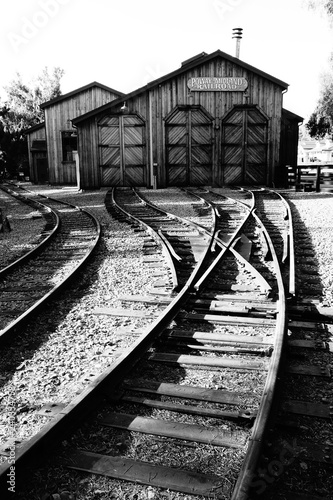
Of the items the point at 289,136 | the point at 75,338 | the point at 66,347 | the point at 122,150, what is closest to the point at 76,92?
the point at 122,150

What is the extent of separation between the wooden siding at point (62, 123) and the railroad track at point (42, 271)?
18.5m

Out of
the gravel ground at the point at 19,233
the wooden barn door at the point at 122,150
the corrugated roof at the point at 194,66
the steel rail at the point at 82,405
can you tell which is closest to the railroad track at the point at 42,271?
the gravel ground at the point at 19,233

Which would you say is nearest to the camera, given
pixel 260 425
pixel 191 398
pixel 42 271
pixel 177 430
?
pixel 260 425

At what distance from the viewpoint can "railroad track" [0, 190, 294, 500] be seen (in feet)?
8.99

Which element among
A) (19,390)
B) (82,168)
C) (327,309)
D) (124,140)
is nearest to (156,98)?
(124,140)

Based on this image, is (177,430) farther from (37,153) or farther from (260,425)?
(37,153)

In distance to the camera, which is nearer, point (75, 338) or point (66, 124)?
point (75, 338)

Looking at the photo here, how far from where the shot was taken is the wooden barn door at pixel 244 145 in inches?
968

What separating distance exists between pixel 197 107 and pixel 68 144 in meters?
10.0

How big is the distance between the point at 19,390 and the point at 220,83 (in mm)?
22689

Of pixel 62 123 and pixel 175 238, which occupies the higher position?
pixel 62 123

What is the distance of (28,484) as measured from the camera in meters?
2.62

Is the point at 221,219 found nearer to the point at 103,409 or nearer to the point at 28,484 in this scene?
the point at 103,409

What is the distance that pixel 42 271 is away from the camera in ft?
24.8
